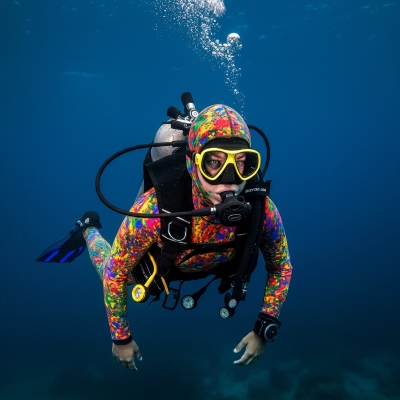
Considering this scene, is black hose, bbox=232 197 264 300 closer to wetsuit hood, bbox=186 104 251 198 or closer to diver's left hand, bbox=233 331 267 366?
wetsuit hood, bbox=186 104 251 198

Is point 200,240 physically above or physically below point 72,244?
above

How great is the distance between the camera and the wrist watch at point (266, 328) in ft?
10.9

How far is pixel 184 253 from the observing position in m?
3.03

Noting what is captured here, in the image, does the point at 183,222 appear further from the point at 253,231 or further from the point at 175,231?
the point at 253,231

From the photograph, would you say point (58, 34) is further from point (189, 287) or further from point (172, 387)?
point (172, 387)

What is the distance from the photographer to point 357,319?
15242 millimetres

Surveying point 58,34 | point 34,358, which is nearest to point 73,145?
point 58,34

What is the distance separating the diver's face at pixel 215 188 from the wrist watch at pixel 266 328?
1.59 m

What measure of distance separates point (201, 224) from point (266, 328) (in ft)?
4.41

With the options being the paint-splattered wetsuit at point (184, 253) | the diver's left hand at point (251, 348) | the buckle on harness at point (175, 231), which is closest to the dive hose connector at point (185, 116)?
the paint-splattered wetsuit at point (184, 253)

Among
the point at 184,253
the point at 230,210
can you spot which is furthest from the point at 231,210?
the point at 184,253

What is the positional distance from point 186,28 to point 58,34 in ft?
30.9

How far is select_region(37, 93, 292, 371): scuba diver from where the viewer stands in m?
2.40

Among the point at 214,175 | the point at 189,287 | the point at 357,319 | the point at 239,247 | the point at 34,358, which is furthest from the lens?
the point at 189,287
